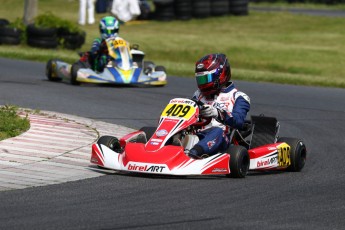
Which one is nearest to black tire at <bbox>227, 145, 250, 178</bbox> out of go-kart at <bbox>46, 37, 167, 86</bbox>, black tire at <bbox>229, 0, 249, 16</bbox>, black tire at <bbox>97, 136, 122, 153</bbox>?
black tire at <bbox>97, 136, 122, 153</bbox>

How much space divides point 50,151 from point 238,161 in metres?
1.92

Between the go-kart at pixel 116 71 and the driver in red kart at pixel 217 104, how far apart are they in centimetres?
756

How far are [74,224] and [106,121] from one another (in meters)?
6.01

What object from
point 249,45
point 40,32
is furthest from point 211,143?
point 249,45

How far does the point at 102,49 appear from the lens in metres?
17.4

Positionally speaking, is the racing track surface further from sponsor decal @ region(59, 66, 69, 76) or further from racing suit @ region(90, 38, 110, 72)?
sponsor decal @ region(59, 66, 69, 76)

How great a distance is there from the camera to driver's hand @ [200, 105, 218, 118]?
8.87 meters

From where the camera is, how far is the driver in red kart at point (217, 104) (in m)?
8.88

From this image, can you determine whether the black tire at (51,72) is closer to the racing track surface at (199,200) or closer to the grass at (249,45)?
the grass at (249,45)

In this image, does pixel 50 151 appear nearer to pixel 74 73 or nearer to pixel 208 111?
pixel 208 111

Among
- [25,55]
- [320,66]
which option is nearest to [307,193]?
[25,55]

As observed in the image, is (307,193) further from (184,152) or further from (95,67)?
(95,67)

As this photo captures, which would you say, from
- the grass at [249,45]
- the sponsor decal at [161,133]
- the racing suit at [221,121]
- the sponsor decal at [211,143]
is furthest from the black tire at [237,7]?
the sponsor decal at [161,133]

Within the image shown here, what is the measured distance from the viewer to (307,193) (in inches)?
310
